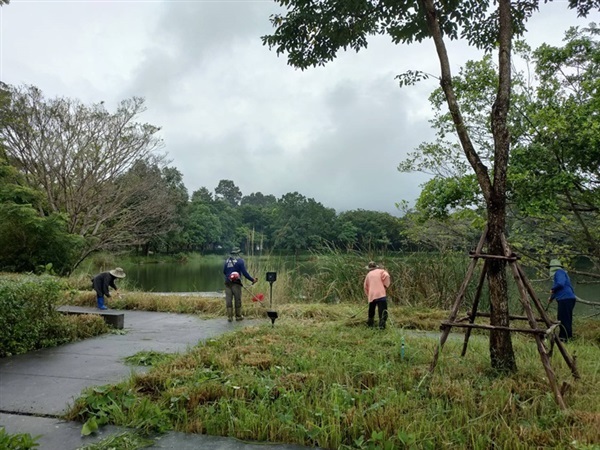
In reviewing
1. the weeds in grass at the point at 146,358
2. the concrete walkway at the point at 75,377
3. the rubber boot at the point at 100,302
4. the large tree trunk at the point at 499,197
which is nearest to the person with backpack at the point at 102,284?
the rubber boot at the point at 100,302

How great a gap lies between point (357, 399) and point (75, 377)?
10.4 feet

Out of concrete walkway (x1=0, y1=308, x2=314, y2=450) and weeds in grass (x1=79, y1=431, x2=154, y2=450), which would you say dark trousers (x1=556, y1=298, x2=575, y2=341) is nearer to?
concrete walkway (x1=0, y1=308, x2=314, y2=450)

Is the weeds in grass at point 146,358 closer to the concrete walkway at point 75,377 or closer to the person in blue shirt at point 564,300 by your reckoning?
the concrete walkway at point 75,377

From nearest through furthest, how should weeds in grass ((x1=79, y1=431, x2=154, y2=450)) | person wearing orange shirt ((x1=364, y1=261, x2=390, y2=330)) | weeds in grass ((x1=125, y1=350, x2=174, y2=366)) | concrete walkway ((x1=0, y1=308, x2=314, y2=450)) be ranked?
weeds in grass ((x1=79, y1=431, x2=154, y2=450)) → concrete walkway ((x1=0, y1=308, x2=314, y2=450)) → weeds in grass ((x1=125, y1=350, x2=174, y2=366)) → person wearing orange shirt ((x1=364, y1=261, x2=390, y2=330))

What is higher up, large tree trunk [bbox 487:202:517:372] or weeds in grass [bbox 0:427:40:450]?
large tree trunk [bbox 487:202:517:372]

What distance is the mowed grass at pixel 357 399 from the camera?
3.15 m

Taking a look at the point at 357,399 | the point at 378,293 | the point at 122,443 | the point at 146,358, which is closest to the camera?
the point at 122,443

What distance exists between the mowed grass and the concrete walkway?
19cm

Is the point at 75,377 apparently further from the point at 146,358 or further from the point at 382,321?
the point at 382,321

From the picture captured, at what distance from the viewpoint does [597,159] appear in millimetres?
6770

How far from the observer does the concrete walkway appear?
10.9ft

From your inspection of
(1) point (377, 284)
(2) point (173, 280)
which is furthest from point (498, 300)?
(2) point (173, 280)

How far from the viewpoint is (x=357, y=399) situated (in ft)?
12.3

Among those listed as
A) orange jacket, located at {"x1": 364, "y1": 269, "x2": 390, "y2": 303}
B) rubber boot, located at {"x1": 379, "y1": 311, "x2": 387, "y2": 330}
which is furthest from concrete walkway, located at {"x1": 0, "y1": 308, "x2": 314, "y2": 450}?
rubber boot, located at {"x1": 379, "y1": 311, "x2": 387, "y2": 330}
